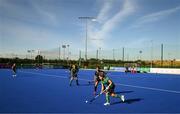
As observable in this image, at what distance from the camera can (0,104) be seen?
10.8 meters

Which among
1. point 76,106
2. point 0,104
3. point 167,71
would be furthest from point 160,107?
point 167,71

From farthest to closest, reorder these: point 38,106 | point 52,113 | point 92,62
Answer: point 92,62
point 38,106
point 52,113

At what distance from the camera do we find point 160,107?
1088cm

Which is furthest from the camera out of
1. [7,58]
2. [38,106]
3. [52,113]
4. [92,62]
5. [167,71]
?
[92,62]

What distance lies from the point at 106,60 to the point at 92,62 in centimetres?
491

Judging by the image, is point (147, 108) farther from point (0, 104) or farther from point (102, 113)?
point (0, 104)

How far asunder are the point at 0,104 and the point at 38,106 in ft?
5.90

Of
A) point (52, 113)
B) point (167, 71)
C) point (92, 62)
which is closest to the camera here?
point (52, 113)

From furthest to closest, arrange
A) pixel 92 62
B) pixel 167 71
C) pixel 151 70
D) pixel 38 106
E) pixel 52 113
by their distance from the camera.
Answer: pixel 92 62
pixel 151 70
pixel 167 71
pixel 38 106
pixel 52 113

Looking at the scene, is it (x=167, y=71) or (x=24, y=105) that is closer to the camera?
(x=24, y=105)

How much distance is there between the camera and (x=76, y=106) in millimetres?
10703

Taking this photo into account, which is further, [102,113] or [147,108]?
[147,108]

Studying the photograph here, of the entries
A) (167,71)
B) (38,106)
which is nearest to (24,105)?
(38,106)

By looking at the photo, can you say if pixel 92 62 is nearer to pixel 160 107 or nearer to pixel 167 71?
pixel 167 71
